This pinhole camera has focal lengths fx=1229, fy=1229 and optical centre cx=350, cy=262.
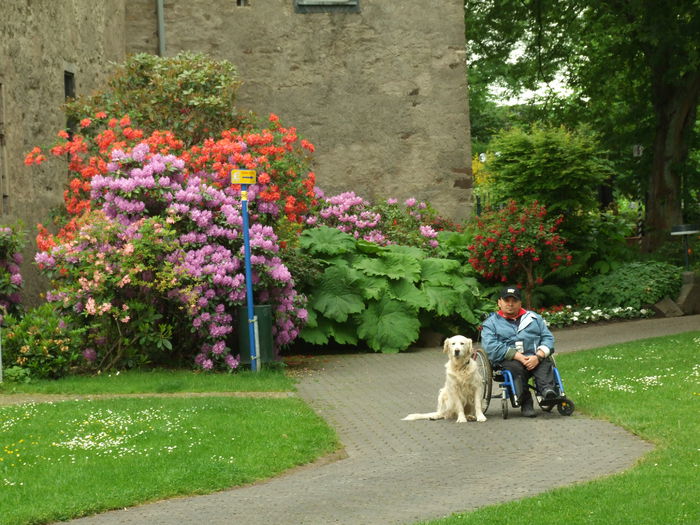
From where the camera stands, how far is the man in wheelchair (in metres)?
11.5

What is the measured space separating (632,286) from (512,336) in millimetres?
10700

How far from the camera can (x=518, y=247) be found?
A: 67.7 feet

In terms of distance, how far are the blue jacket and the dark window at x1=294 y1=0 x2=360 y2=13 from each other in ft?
40.9

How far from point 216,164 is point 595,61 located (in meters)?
13.5

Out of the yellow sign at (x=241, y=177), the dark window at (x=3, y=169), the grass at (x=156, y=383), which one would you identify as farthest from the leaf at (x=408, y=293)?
the dark window at (x=3, y=169)

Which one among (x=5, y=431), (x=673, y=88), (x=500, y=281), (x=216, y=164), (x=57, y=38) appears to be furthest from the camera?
(x=673, y=88)

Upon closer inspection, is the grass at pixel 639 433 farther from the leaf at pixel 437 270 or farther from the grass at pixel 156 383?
the grass at pixel 156 383

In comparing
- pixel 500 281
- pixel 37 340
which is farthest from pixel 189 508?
pixel 500 281

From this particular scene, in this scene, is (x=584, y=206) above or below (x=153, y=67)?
below

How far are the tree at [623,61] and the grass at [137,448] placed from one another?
1409cm

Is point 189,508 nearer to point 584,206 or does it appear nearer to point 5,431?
point 5,431

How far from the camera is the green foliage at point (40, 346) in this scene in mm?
14344

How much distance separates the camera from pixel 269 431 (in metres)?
10.7

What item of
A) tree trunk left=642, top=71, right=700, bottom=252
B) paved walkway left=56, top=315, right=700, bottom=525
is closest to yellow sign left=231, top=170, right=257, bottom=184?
paved walkway left=56, top=315, right=700, bottom=525
